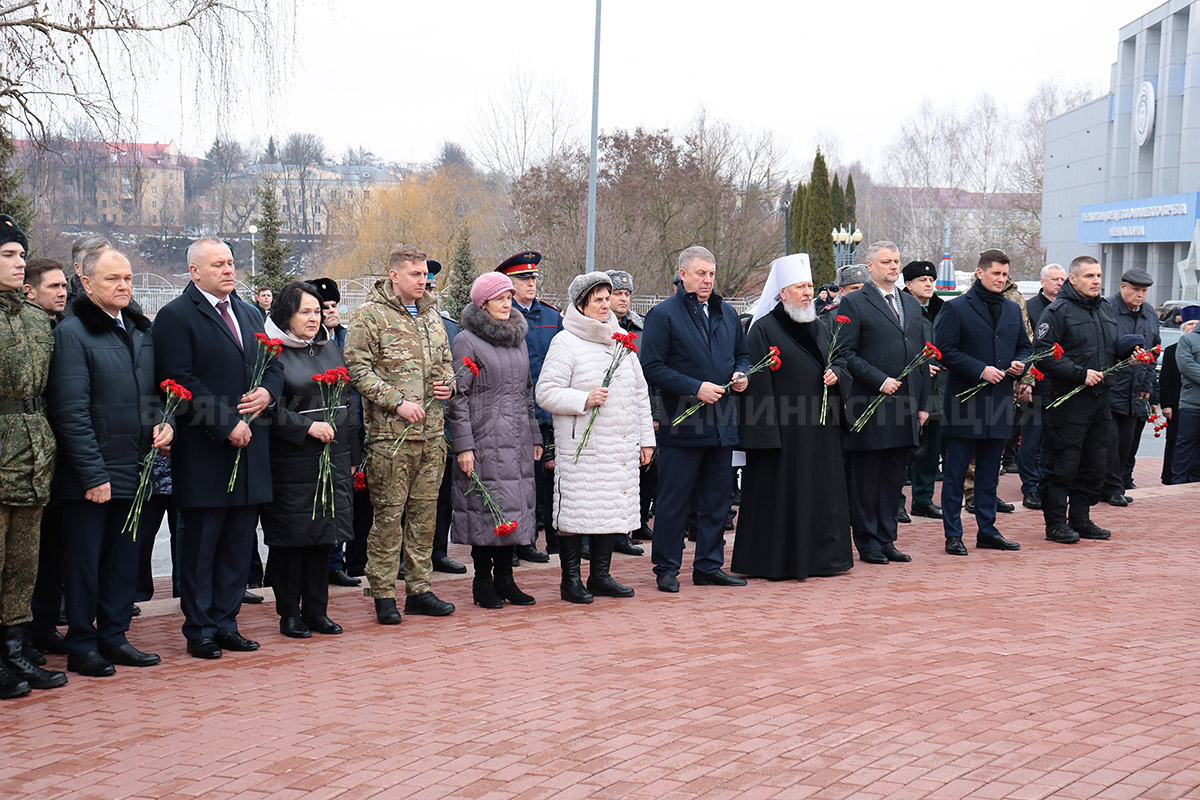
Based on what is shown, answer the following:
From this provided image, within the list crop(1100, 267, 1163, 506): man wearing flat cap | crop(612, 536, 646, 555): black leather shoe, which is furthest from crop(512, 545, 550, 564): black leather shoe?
crop(1100, 267, 1163, 506): man wearing flat cap

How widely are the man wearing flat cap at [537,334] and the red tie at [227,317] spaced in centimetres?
257

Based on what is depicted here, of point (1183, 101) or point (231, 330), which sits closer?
point (231, 330)

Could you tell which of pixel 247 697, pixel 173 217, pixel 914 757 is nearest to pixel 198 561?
pixel 247 697

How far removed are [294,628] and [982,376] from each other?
566 cm

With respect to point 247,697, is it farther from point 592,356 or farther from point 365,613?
point 592,356

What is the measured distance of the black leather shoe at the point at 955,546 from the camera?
30.4ft

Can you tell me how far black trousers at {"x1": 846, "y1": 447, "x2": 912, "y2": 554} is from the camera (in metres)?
9.09

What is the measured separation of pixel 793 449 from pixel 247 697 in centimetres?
434

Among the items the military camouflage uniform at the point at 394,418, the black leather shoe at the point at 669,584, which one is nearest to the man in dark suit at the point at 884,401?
the black leather shoe at the point at 669,584

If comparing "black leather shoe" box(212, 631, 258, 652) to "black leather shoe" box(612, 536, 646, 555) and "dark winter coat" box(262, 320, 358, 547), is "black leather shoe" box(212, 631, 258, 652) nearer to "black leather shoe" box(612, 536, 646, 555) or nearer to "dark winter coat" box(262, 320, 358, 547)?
"dark winter coat" box(262, 320, 358, 547)

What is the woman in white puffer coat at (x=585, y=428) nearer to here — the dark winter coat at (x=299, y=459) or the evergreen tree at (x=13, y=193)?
the dark winter coat at (x=299, y=459)

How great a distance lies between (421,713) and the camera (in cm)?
512

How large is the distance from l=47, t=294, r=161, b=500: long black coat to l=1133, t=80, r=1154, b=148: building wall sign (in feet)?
185

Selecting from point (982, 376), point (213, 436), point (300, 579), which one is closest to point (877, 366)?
point (982, 376)
